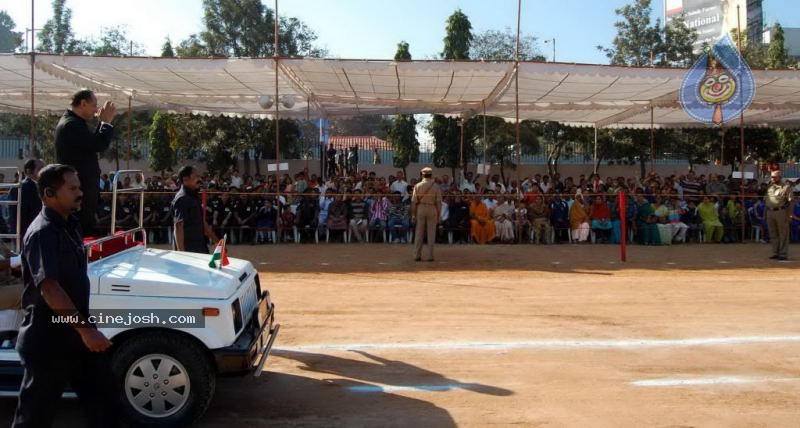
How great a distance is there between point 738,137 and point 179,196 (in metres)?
23.7

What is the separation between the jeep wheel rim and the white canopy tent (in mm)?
9153

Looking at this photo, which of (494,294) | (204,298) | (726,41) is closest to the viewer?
(204,298)

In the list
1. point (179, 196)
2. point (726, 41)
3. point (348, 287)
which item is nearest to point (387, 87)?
point (348, 287)

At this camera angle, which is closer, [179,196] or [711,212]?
[179,196]

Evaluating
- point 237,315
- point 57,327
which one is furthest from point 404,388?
point 57,327

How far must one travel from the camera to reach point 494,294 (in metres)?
9.13

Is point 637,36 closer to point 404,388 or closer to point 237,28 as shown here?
point 237,28

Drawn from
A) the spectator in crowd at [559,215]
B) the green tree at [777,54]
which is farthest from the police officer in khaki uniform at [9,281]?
the green tree at [777,54]

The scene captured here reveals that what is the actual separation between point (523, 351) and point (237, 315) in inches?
116

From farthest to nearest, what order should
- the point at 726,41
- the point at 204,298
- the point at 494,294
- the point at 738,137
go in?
the point at 738,137 < the point at 726,41 < the point at 494,294 < the point at 204,298

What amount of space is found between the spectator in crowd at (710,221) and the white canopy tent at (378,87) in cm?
283

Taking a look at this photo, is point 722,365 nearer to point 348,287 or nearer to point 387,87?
point 348,287

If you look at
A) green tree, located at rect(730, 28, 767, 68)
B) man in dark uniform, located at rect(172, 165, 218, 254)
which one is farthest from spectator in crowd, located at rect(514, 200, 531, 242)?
green tree, located at rect(730, 28, 767, 68)

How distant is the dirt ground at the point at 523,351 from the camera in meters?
4.62
